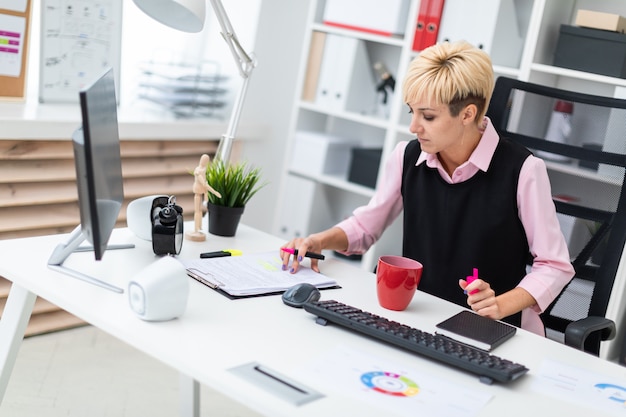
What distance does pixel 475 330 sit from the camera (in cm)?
156

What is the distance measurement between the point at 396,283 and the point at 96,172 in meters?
0.63

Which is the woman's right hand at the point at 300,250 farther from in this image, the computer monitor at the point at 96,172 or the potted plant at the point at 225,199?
the computer monitor at the point at 96,172

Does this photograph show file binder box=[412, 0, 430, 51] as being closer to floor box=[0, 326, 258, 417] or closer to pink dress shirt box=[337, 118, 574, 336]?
pink dress shirt box=[337, 118, 574, 336]

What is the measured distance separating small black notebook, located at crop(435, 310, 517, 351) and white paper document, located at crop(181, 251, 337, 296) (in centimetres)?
30

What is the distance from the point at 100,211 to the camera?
1447mm

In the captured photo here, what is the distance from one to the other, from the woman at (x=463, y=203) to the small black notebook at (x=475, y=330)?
0.14 m

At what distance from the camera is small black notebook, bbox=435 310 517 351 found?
1.51 meters

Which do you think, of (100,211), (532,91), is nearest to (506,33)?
(532,91)

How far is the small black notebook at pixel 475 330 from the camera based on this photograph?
59.5 inches

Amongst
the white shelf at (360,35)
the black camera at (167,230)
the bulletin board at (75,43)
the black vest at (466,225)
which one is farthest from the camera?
the white shelf at (360,35)

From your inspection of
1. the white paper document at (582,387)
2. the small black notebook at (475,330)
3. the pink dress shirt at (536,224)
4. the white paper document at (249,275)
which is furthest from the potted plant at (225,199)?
the white paper document at (582,387)

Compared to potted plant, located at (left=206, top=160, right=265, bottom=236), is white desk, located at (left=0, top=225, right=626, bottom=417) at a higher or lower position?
lower

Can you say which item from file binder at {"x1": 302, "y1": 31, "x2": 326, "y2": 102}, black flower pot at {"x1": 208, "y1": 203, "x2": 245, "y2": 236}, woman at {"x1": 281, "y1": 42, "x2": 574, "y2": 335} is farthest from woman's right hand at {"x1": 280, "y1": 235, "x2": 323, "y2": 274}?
file binder at {"x1": 302, "y1": 31, "x2": 326, "y2": 102}

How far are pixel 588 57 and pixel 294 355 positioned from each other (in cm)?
203
